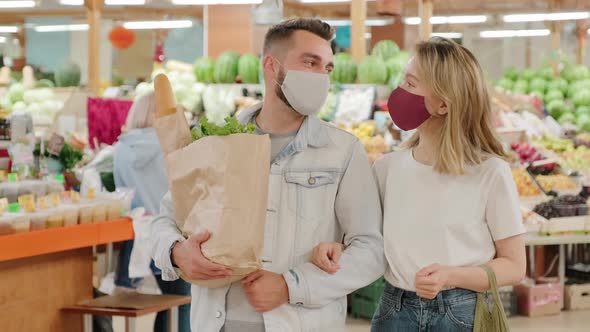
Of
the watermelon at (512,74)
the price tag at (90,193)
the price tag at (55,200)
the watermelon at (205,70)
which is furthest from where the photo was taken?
the watermelon at (512,74)

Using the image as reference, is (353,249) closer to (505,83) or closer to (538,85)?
(538,85)

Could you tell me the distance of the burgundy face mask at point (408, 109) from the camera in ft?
8.63

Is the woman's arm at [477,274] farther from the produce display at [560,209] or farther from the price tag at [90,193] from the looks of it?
the produce display at [560,209]

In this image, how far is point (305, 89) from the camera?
2523mm

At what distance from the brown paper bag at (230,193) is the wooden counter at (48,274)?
221cm

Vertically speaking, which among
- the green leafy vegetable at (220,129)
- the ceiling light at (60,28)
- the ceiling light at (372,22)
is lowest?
the green leafy vegetable at (220,129)

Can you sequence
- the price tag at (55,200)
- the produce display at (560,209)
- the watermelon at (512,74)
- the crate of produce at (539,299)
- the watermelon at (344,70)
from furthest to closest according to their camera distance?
the watermelon at (512,74), the watermelon at (344,70), the crate of produce at (539,299), the produce display at (560,209), the price tag at (55,200)

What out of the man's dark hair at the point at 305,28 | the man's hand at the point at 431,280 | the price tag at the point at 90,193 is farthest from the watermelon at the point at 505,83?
the man's hand at the point at 431,280

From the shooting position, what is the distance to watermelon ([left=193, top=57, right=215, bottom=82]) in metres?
9.55

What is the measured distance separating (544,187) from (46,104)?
4869 millimetres

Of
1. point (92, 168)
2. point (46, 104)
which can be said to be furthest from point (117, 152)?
point (46, 104)

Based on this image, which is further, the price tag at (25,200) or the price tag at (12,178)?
the price tag at (12,178)

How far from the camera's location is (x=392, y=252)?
A: 261 cm

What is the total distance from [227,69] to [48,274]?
16.2 ft
